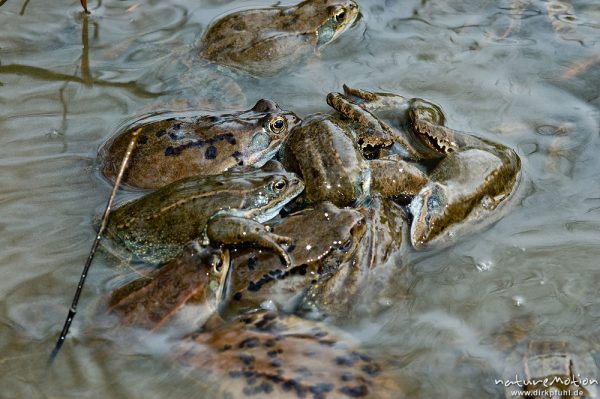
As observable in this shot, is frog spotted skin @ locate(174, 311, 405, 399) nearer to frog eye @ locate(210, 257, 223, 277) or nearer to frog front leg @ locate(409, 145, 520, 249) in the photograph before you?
frog eye @ locate(210, 257, 223, 277)

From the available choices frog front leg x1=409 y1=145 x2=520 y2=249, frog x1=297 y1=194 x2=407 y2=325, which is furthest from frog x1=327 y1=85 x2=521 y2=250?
frog x1=297 y1=194 x2=407 y2=325

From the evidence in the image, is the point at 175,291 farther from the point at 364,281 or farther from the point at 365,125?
the point at 365,125

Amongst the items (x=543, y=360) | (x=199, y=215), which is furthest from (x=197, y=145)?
(x=543, y=360)

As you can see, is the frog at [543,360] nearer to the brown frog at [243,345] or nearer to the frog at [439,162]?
the brown frog at [243,345]

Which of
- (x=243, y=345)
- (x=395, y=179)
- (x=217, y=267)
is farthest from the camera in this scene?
(x=395, y=179)

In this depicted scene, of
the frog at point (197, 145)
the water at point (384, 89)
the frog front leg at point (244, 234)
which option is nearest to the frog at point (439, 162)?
the water at point (384, 89)

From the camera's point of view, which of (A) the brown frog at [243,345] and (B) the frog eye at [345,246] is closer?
(A) the brown frog at [243,345]

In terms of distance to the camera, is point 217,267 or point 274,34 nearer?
point 217,267
